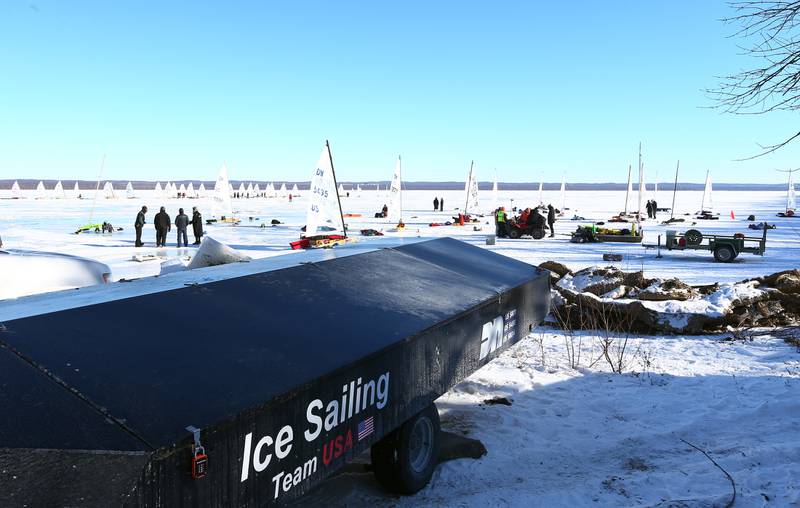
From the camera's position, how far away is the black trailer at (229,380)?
2.44 m

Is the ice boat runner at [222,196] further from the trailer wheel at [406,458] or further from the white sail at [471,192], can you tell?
the trailer wheel at [406,458]

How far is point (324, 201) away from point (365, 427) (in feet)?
60.6

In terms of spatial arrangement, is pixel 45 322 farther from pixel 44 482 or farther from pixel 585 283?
pixel 585 283

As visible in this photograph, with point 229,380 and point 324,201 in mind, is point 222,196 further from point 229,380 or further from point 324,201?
point 229,380

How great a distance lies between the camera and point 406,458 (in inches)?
185

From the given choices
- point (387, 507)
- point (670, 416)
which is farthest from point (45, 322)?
point (670, 416)

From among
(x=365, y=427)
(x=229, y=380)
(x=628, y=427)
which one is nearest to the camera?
(x=229, y=380)

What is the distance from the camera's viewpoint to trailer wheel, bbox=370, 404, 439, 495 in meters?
4.64

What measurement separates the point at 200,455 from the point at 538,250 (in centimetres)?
2061

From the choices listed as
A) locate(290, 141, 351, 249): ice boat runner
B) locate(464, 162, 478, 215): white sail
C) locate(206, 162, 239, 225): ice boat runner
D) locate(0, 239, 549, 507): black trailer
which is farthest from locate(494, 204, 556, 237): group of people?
locate(0, 239, 549, 507): black trailer

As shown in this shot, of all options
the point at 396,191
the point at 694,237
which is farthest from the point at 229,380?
the point at 396,191

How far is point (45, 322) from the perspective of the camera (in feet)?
10.7

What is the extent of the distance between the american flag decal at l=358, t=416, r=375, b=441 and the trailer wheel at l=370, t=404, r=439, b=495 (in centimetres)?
67

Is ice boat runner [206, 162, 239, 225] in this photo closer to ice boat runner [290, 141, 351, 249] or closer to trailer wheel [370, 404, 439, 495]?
ice boat runner [290, 141, 351, 249]
